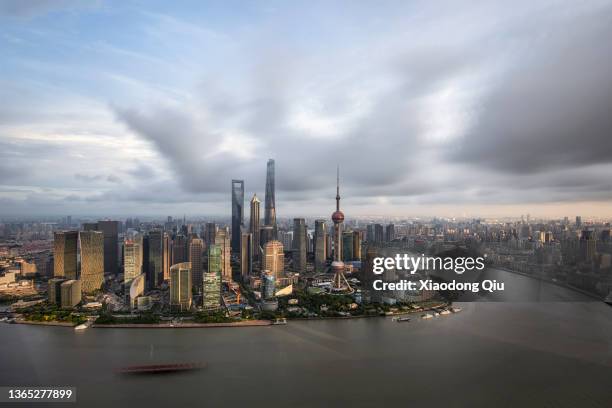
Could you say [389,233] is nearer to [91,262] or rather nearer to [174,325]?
[91,262]

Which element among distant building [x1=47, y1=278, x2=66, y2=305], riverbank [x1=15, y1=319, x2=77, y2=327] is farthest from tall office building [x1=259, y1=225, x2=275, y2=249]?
riverbank [x1=15, y1=319, x2=77, y2=327]

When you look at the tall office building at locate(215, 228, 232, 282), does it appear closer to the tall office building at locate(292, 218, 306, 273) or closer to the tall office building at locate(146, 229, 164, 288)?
the tall office building at locate(146, 229, 164, 288)

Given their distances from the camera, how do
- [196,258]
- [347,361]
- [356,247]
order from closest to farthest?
[347,361] < [196,258] < [356,247]

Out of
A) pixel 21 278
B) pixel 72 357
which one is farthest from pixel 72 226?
pixel 72 357

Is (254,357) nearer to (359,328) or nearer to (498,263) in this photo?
(359,328)

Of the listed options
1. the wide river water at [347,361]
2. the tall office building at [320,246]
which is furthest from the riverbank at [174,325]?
the tall office building at [320,246]

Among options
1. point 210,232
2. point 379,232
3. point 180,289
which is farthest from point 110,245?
point 379,232
